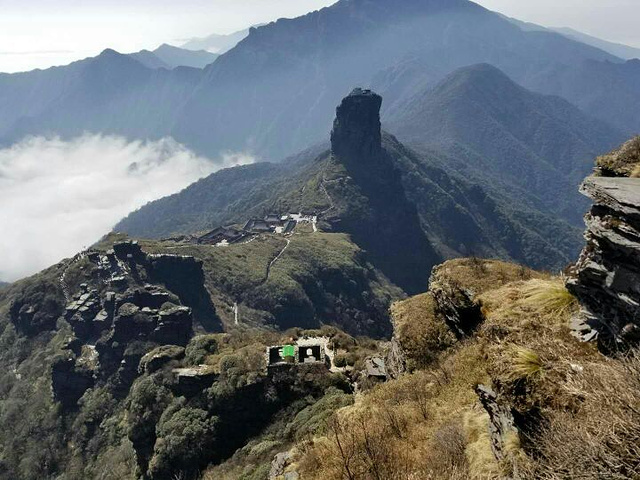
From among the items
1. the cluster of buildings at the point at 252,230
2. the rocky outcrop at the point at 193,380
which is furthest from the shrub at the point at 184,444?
the cluster of buildings at the point at 252,230

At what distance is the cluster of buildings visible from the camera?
6831 inches

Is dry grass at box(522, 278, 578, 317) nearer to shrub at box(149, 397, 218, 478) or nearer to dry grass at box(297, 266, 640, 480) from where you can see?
dry grass at box(297, 266, 640, 480)

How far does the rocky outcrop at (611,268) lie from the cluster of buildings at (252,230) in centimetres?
16270

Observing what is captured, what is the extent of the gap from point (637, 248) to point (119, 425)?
A: 77.0m

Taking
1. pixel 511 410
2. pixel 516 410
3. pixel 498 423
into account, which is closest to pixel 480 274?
pixel 498 423

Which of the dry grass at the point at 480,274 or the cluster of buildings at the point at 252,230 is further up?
the dry grass at the point at 480,274

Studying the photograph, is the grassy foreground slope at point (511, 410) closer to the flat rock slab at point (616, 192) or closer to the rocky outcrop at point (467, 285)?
the rocky outcrop at point (467, 285)

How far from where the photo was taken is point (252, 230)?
183250 millimetres

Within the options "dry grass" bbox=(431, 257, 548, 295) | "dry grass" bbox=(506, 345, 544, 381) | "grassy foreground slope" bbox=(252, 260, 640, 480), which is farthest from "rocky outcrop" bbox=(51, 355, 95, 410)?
"dry grass" bbox=(506, 345, 544, 381)

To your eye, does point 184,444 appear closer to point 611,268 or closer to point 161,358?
point 161,358

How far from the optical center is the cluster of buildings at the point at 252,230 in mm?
173500

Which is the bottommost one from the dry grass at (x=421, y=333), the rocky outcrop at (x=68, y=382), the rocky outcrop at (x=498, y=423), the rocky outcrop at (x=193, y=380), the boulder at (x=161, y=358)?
the rocky outcrop at (x=68, y=382)

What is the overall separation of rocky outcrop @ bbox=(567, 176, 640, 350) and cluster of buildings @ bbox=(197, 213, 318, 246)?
163 m

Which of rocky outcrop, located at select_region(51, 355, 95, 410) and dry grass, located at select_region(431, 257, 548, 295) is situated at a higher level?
dry grass, located at select_region(431, 257, 548, 295)
